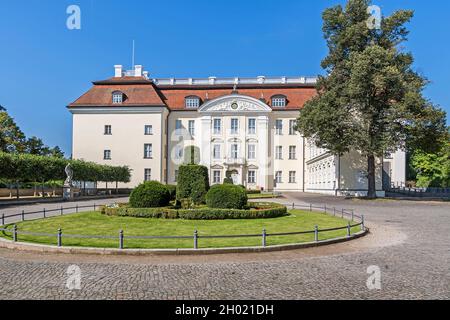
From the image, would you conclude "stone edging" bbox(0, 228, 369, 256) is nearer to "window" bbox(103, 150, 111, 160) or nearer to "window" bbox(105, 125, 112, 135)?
"window" bbox(103, 150, 111, 160)

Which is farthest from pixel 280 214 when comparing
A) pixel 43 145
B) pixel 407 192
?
pixel 43 145

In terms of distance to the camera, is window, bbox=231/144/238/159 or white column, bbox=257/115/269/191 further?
window, bbox=231/144/238/159

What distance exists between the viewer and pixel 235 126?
183ft

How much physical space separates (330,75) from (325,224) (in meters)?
24.8

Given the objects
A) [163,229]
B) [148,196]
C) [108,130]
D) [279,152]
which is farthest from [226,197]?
[108,130]

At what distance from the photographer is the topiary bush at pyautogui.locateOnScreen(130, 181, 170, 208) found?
19.6 meters

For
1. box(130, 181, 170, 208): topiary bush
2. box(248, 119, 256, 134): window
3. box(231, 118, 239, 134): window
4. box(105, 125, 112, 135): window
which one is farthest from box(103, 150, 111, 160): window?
box(130, 181, 170, 208): topiary bush

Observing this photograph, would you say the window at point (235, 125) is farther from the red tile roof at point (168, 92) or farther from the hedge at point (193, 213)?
the hedge at point (193, 213)

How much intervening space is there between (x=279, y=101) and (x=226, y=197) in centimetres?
4052

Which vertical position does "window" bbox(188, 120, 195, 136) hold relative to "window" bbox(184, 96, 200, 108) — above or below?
below

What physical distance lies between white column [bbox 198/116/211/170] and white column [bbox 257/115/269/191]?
7527mm
